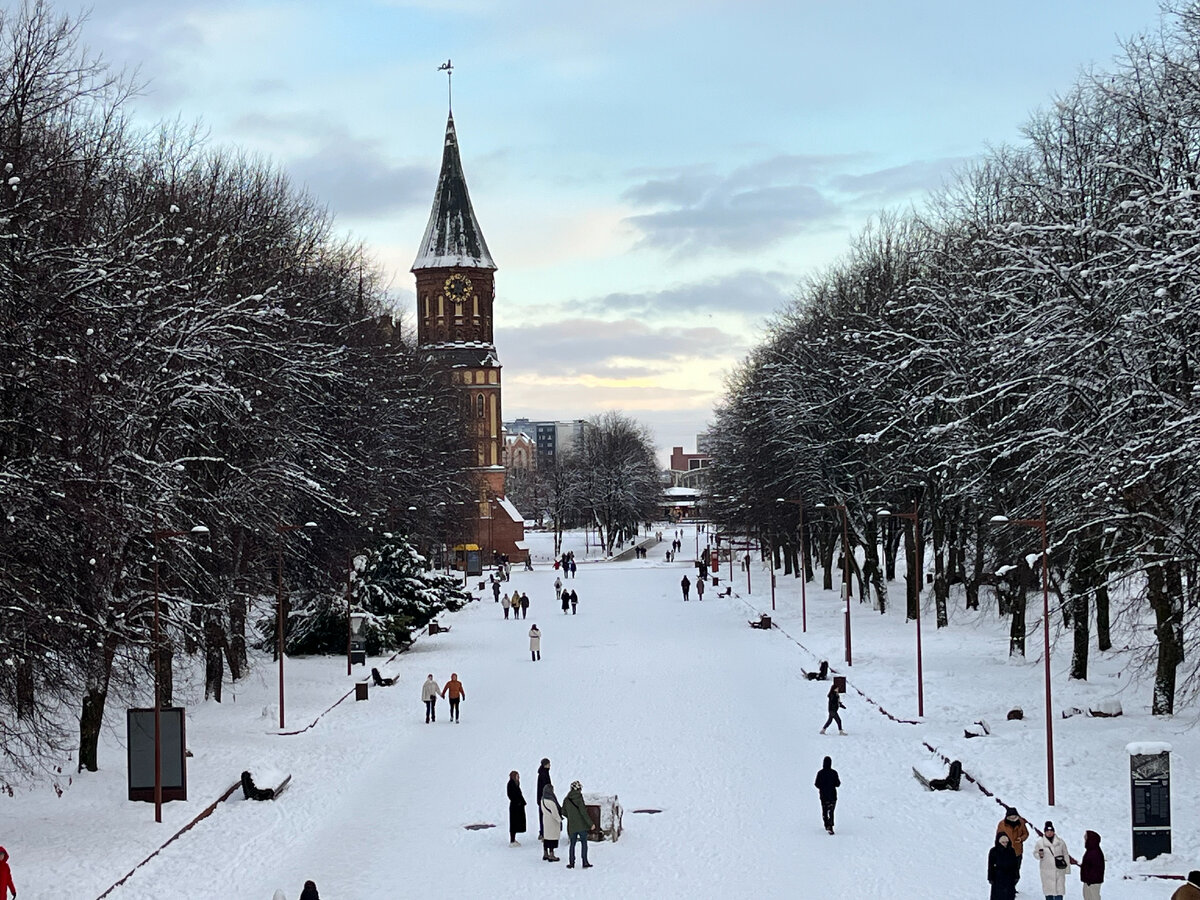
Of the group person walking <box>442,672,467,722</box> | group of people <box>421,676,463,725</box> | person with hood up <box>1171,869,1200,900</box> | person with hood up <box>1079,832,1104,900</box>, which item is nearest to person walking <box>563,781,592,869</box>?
person with hood up <box>1079,832,1104,900</box>

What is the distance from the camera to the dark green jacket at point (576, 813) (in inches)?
719

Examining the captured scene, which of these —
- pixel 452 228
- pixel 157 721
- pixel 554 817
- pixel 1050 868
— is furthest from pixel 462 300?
pixel 1050 868

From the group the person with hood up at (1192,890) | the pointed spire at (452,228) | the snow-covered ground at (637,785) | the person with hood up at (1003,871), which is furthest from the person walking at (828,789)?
the pointed spire at (452,228)

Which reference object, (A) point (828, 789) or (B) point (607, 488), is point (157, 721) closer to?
(A) point (828, 789)

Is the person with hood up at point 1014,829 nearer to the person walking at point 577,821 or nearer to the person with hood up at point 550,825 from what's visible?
the person walking at point 577,821

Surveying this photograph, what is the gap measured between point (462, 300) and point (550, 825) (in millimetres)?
93439

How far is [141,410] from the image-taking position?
78.2 ft

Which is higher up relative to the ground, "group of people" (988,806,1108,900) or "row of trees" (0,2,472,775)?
"row of trees" (0,2,472,775)

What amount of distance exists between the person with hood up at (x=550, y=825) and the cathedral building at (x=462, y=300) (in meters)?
86.9

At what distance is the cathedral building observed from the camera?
10788 centimetres

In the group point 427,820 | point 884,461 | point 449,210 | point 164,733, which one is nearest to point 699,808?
point 427,820

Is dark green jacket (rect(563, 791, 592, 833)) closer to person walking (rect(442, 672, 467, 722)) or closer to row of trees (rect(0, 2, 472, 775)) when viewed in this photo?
Answer: row of trees (rect(0, 2, 472, 775))

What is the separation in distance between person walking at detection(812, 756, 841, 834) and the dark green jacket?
336 centimetres

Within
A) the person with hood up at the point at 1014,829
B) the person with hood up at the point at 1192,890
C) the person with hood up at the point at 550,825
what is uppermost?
the person with hood up at the point at 1192,890
